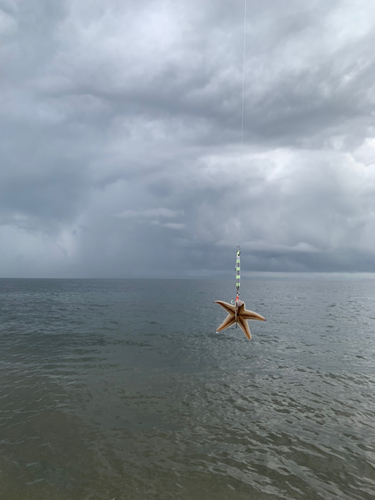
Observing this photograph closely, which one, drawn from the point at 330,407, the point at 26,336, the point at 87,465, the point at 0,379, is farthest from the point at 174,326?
the point at 87,465

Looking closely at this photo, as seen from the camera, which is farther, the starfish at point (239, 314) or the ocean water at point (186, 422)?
the starfish at point (239, 314)

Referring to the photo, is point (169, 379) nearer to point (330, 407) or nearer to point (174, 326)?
point (330, 407)

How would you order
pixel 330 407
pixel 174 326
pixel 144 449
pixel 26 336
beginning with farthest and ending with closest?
pixel 174 326, pixel 26 336, pixel 330 407, pixel 144 449

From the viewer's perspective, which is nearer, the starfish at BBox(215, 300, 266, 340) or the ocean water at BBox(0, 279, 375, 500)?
the ocean water at BBox(0, 279, 375, 500)

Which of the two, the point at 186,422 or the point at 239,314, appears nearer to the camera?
the point at 239,314

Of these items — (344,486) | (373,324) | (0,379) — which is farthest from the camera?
(373,324)

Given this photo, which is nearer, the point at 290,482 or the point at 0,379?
the point at 290,482

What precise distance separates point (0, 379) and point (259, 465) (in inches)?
692

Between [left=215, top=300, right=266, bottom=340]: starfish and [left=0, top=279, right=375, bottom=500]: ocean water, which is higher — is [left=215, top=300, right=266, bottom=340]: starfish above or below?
above

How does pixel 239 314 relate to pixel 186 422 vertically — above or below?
above

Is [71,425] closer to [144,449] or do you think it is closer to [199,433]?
[144,449]

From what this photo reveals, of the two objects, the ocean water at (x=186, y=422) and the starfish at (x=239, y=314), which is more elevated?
the starfish at (x=239, y=314)

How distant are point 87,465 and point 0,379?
475 inches

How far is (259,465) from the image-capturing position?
10539 millimetres
